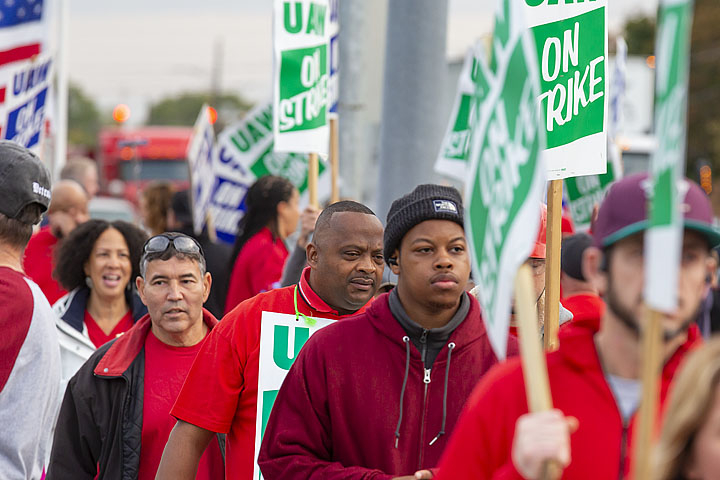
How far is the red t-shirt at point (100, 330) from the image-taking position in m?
6.08

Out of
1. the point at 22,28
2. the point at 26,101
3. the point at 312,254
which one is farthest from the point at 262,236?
the point at 312,254

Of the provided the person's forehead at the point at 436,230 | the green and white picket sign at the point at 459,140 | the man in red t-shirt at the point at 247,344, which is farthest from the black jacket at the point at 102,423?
the green and white picket sign at the point at 459,140

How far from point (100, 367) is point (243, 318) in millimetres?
775

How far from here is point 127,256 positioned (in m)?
6.55

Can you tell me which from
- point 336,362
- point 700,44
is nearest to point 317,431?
point 336,362

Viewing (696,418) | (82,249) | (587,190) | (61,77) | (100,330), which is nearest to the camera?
(696,418)

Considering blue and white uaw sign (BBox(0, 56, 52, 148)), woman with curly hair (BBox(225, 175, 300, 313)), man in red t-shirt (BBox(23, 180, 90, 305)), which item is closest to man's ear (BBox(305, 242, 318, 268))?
woman with curly hair (BBox(225, 175, 300, 313))

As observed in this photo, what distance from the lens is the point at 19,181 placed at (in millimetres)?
4352

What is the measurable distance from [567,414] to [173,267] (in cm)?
289

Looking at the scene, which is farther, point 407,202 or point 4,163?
point 4,163

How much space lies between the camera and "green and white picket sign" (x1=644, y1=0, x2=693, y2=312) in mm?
2246

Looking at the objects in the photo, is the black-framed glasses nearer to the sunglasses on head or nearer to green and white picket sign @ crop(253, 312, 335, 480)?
the sunglasses on head

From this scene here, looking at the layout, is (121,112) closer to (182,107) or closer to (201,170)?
(201,170)

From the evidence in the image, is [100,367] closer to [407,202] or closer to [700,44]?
[407,202]
